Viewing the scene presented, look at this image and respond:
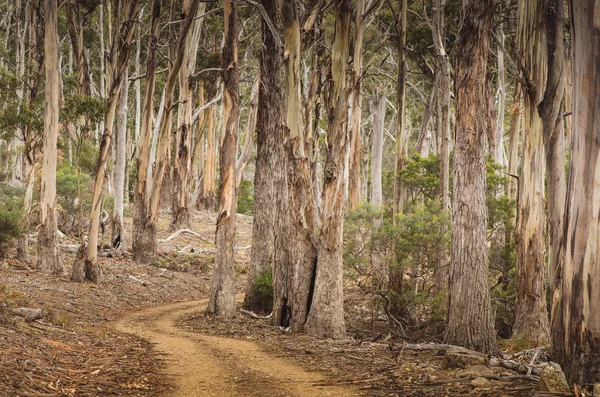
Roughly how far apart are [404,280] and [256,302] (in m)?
3.49

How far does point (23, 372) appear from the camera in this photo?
5.39 meters

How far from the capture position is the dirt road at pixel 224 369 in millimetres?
5891

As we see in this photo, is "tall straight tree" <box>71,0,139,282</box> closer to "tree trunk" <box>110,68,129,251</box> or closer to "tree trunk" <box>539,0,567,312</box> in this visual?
"tree trunk" <box>110,68,129,251</box>

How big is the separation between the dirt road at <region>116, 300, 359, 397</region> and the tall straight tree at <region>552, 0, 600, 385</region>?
2.12 metres

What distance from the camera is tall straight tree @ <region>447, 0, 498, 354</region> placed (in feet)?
30.6

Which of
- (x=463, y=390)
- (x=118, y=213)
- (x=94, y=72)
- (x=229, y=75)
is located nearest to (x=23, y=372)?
(x=463, y=390)

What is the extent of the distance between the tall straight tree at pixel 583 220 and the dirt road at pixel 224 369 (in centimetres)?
212

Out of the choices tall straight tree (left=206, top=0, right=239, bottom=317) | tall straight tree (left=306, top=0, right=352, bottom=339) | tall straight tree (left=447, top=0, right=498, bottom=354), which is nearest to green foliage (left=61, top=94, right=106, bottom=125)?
tall straight tree (left=206, top=0, right=239, bottom=317)

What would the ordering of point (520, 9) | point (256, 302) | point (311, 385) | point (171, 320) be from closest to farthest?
point (311, 385)
point (520, 9)
point (171, 320)
point (256, 302)

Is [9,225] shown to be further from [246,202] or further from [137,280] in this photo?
[246,202]

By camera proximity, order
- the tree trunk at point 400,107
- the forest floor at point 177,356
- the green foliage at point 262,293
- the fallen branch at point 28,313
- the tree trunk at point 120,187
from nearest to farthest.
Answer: the forest floor at point 177,356 < the fallen branch at point 28,313 < the green foliage at point 262,293 < the tree trunk at point 400,107 < the tree trunk at point 120,187

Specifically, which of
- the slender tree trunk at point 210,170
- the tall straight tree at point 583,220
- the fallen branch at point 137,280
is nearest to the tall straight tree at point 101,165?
the fallen branch at point 137,280

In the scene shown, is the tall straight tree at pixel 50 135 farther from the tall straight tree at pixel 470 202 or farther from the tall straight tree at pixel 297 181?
the tall straight tree at pixel 470 202

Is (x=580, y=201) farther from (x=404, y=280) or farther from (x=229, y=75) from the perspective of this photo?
(x=229, y=75)
